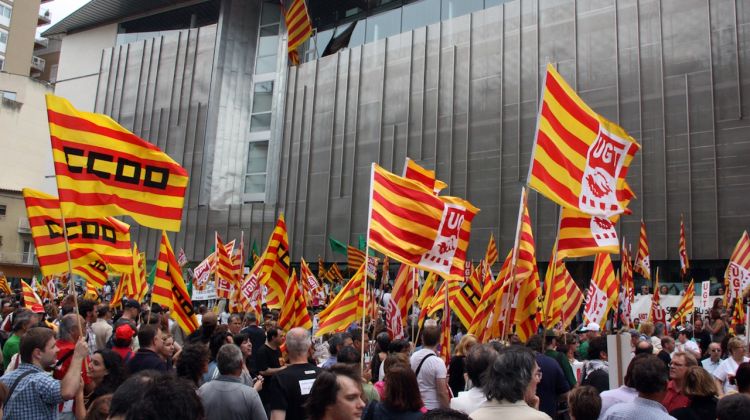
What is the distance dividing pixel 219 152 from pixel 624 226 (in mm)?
25576

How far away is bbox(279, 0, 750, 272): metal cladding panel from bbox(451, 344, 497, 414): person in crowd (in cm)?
2335

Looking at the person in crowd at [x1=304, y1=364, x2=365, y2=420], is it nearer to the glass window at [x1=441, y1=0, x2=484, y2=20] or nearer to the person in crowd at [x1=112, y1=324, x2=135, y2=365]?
the person in crowd at [x1=112, y1=324, x2=135, y2=365]

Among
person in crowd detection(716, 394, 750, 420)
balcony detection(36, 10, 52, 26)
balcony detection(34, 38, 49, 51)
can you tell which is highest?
balcony detection(36, 10, 52, 26)

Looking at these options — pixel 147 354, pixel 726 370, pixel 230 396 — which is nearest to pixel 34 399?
pixel 230 396

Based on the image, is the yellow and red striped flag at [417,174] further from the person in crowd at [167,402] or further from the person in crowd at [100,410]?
the person in crowd at [167,402]

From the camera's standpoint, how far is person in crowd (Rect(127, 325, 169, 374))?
255 inches

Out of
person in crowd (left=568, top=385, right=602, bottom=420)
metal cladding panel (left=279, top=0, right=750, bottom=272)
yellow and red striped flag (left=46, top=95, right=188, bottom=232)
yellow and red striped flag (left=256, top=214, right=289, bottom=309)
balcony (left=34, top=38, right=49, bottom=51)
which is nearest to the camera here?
person in crowd (left=568, top=385, right=602, bottom=420)

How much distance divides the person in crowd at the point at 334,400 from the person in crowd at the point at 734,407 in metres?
2.13

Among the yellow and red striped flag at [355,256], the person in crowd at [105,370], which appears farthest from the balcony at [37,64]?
the person in crowd at [105,370]

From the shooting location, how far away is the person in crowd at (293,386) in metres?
5.26

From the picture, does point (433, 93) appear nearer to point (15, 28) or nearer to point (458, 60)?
point (458, 60)

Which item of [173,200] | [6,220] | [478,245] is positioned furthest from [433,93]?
[6,220]

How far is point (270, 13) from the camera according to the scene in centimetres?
4569

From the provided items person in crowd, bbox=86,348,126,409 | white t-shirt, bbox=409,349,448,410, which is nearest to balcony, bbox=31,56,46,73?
person in crowd, bbox=86,348,126,409
